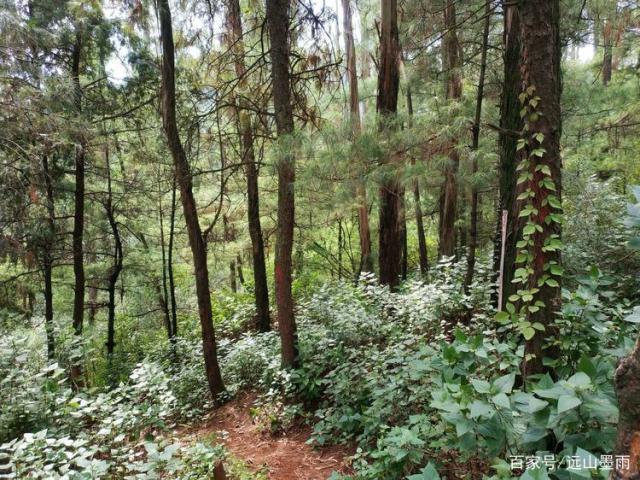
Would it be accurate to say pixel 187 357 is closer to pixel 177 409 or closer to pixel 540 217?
pixel 177 409

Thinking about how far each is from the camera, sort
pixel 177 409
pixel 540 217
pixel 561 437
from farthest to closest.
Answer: pixel 177 409, pixel 540 217, pixel 561 437

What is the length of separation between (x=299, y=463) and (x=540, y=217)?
2.99 meters

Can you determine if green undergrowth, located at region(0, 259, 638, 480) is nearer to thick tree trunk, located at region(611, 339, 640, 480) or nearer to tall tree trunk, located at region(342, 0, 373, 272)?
thick tree trunk, located at region(611, 339, 640, 480)

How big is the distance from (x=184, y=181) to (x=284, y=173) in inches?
70.0

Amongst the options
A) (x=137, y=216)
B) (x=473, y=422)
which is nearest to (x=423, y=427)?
(x=473, y=422)

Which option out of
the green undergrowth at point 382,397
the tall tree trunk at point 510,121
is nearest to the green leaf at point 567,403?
the green undergrowth at point 382,397

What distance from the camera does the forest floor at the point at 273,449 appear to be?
3326 mm

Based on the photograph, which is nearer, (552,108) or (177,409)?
(552,108)

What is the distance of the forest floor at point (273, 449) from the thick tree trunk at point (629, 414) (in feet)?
7.93

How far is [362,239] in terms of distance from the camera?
961 cm

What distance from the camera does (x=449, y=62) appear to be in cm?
742

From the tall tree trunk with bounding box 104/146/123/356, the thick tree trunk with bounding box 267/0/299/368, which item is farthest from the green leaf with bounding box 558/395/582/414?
the tall tree trunk with bounding box 104/146/123/356

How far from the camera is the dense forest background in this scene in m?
2.03

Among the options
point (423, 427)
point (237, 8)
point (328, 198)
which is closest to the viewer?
point (423, 427)
